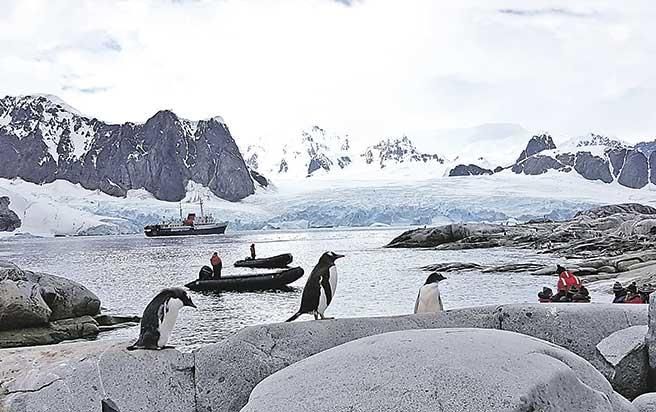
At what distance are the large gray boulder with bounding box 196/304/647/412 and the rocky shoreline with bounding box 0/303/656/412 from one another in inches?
0.4

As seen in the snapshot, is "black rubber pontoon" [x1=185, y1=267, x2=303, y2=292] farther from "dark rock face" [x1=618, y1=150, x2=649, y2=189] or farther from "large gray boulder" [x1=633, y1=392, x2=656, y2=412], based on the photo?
"dark rock face" [x1=618, y1=150, x2=649, y2=189]

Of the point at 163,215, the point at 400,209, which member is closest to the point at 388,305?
the point at 400,209

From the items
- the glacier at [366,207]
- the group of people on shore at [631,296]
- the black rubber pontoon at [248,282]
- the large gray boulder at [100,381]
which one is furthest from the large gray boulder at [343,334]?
the glacier at [366,207]

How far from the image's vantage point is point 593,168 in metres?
158

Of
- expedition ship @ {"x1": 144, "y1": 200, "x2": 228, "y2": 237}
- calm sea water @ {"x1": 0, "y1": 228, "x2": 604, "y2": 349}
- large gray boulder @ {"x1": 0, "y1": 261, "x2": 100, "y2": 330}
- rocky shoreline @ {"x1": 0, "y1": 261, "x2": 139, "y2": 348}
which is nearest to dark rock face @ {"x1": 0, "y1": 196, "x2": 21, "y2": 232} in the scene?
expedition ship @ {"x1": 144, "y1": 200, "x2": 228, "y2": 237}

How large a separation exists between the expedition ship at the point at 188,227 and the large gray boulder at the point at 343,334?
283 feet

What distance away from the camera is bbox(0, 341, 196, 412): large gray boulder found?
6.23 m

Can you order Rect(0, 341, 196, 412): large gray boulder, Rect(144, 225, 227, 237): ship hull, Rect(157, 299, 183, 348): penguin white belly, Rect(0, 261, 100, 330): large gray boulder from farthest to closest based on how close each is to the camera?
Rect(144, 225, 227, 237): ship hull < Rect(0, 261, 100, 330): large gray boulder < Rect(157, 299, 183, 348): penguin white belly < Rect(0, 341, 196, 412): large gray boulder

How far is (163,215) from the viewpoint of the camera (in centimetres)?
10044

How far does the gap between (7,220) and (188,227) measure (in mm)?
38032

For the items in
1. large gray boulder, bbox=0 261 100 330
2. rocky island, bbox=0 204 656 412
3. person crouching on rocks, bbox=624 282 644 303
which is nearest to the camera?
rocky island, bbox=0 204 656 412

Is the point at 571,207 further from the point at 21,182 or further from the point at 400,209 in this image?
the point at 21,182

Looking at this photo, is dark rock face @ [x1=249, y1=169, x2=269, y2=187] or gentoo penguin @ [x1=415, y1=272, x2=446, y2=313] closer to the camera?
gentoo penguin @ [x1=415, y1=272, x2=446, y2=313]

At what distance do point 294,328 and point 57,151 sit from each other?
182 m
